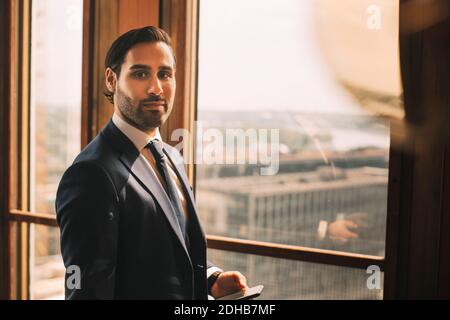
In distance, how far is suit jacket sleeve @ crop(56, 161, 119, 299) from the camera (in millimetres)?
1743

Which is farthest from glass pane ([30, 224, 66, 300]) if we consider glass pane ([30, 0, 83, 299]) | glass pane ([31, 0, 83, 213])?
glass pane ([31, 0, 83, 213])

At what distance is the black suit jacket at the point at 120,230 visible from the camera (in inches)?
68.8

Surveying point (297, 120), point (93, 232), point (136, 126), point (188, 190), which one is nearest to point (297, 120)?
point (297, 120)

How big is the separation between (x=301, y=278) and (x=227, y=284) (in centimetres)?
27

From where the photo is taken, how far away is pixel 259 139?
6.57 feet

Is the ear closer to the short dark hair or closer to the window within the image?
the short dark hair

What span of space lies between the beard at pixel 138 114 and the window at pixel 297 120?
25 cm

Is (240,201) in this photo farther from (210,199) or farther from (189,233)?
(189,233)

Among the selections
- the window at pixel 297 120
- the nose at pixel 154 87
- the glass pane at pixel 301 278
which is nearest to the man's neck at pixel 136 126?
the nose at pixel 154 87

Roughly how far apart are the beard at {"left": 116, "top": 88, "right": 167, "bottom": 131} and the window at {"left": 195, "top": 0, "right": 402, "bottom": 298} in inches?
9.9

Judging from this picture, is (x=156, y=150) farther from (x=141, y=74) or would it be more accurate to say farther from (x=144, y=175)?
(x=141, y=74)

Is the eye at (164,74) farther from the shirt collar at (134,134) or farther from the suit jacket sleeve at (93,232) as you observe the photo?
the suit jacket sleeve at (93,232)
